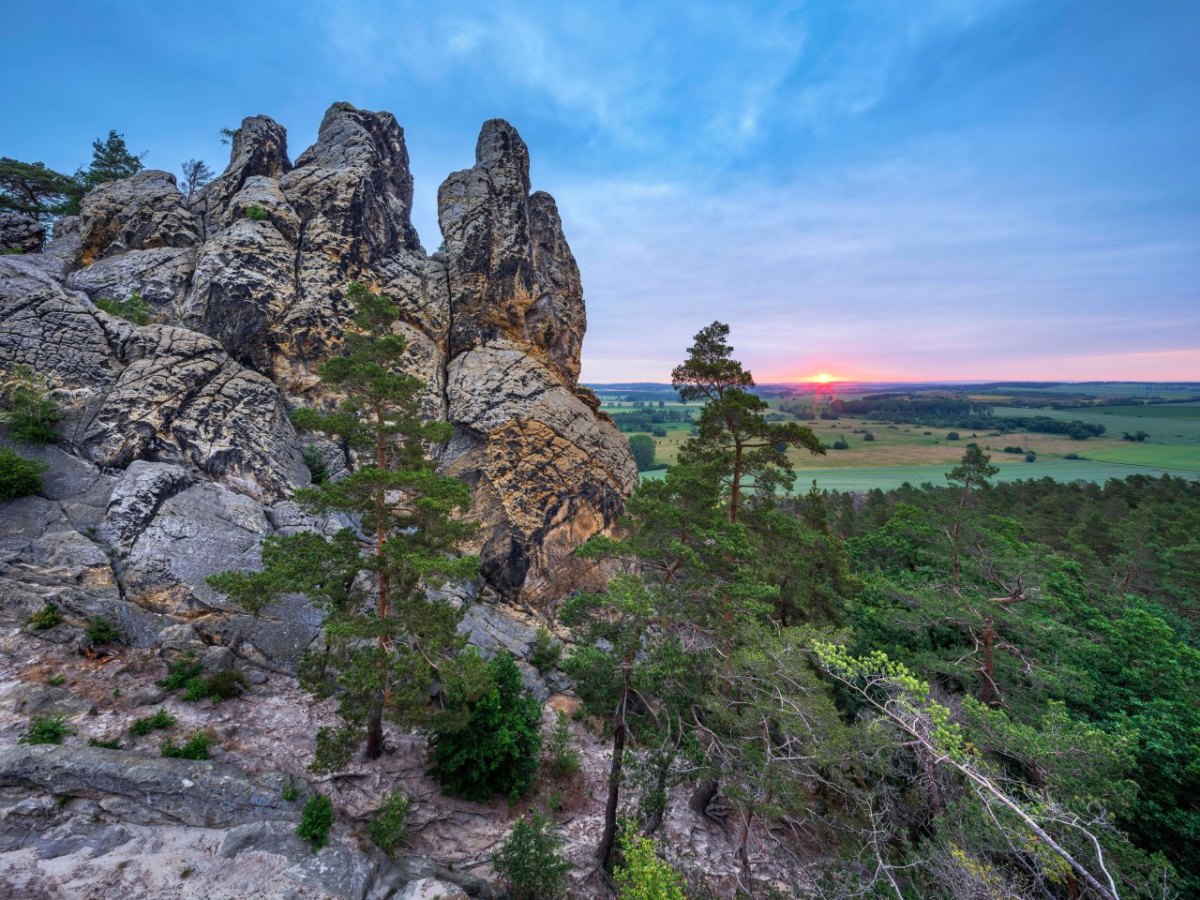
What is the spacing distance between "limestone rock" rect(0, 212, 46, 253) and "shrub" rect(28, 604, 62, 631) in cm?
2803

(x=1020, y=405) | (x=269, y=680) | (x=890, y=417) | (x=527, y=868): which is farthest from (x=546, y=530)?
(x=1020, y=405)

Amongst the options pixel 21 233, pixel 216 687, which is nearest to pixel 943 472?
pixel 216 687

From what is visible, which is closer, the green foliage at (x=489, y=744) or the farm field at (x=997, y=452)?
the green foliage at (x=489, y=744)

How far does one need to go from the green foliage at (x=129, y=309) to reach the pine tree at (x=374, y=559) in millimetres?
19083

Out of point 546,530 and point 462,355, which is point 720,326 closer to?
point 546,530

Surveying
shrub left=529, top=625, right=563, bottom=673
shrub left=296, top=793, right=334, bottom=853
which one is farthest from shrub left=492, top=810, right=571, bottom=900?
shrub left=529, top=625, right=563, bottom=673

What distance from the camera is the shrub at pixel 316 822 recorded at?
34.8ft

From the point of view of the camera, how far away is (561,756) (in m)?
16.6

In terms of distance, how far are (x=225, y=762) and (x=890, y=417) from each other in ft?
541

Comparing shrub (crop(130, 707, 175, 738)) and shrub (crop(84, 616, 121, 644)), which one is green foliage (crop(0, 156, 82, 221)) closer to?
shrub (crop(84, 616, 121, 644))

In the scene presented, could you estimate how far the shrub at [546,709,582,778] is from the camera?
16.4 metres

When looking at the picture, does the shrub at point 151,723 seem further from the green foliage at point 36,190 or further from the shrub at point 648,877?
the green foliage at point 36,190

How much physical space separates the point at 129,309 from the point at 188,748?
23.0m

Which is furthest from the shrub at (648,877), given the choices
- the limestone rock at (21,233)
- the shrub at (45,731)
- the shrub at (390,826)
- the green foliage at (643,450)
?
the green foliage at (643,450)
